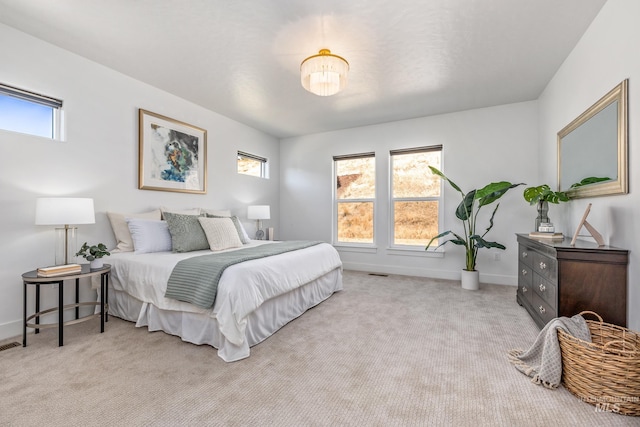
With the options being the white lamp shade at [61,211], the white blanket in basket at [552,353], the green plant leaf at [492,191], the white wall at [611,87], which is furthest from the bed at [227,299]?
the white wall at [611,87]

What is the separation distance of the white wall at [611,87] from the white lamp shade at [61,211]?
13.4ft

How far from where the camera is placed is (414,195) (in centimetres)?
483

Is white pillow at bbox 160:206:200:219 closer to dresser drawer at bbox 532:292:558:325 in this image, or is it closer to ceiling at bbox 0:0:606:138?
ceiling at bbox 0:0:606:138

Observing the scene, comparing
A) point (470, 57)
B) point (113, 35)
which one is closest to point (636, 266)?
point (470, 57)

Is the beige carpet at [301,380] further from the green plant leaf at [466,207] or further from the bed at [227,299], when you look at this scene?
the green plant leaf at [466,207]

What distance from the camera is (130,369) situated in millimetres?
1935

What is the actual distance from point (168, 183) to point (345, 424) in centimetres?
342

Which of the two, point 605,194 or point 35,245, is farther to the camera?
point 35,245

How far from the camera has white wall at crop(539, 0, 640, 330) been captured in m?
1.85

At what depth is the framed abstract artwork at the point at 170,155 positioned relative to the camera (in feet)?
11.4

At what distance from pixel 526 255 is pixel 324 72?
270cm

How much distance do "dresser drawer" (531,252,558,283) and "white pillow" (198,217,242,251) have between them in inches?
119

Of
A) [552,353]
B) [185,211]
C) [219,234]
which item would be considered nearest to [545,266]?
[552,353]

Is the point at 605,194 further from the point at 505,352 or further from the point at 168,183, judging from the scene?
the point at 168,183
